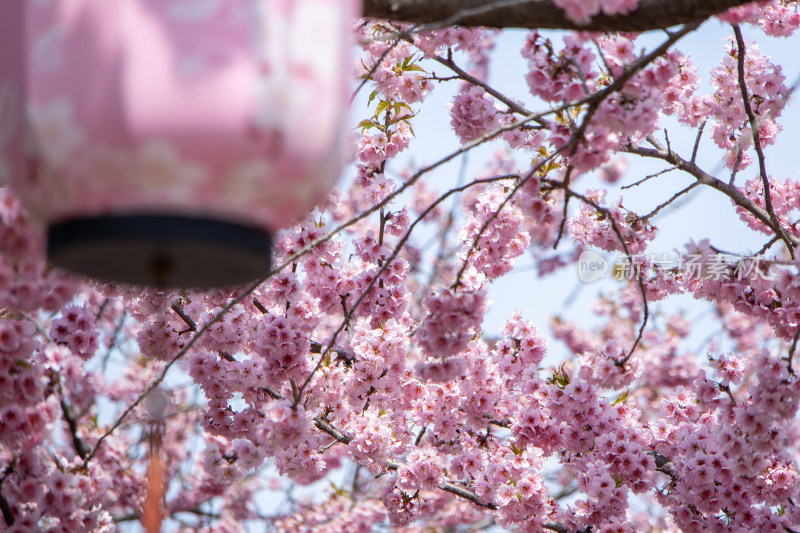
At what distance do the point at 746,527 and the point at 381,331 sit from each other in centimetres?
214

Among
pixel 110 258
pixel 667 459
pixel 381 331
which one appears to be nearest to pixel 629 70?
pixel 110 258

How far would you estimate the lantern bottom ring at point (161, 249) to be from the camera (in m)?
1.14

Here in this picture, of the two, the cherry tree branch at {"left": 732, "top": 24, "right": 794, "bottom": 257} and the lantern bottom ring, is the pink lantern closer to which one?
the lantern bottom ring

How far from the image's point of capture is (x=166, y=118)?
1072mm

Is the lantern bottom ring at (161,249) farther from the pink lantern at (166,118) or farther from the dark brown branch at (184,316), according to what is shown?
the dark brown branch at (184,316)

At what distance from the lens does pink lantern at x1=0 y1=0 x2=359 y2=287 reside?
108cm

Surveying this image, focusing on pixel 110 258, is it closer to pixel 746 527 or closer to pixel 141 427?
pixel 746 527

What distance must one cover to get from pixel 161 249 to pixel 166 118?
213mm

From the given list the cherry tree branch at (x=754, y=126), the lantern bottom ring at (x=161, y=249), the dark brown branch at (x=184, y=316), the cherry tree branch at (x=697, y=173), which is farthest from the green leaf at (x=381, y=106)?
the lantern bottom ring at (x=161, y=249)

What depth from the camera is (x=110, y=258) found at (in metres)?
1.23

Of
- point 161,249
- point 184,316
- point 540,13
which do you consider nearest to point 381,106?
point 184,316

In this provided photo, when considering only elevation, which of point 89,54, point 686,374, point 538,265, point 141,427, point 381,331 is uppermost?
point 538,265

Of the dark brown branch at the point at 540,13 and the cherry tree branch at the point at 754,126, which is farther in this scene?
the cherry tree branch at the point at 754,126

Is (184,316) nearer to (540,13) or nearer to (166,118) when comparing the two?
(540,13)
